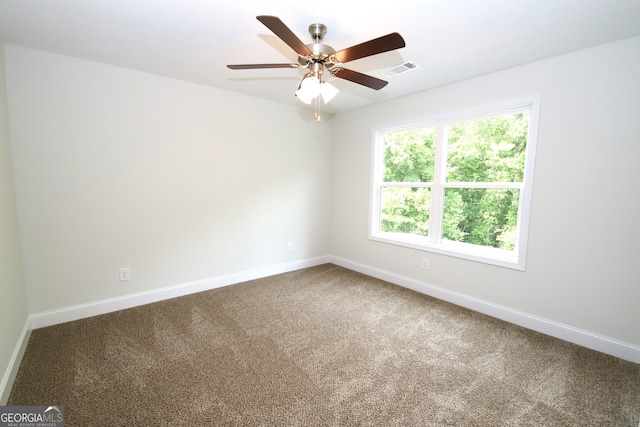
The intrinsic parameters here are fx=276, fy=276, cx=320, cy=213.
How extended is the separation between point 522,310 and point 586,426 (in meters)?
1.21

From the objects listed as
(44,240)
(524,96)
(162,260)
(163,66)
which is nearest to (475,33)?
(524,96)

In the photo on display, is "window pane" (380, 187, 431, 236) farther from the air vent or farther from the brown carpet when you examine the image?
the air vent

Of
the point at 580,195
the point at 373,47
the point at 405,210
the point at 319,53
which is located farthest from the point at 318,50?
the point at 405,210

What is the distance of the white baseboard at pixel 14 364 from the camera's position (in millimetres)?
1607

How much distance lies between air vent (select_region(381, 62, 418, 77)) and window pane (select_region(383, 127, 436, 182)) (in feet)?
2.97

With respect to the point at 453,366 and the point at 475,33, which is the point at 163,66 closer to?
the point at 475,33

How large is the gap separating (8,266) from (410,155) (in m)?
3.90

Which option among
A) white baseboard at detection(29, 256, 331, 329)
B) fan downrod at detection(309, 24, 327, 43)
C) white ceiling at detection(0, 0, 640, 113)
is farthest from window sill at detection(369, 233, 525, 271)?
fan downrod at detection(309, 24, 327, 43)

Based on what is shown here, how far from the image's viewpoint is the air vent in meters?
2.54

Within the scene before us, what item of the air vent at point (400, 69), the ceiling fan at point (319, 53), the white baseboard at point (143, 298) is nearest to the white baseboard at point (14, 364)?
the white baseboard at point (143, 298)

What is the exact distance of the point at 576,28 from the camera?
1.92 metres

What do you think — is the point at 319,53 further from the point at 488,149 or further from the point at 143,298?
the point at 143,298

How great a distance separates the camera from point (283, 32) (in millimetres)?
1434

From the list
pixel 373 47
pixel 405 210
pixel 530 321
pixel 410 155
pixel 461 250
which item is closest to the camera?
pixel 373 47
